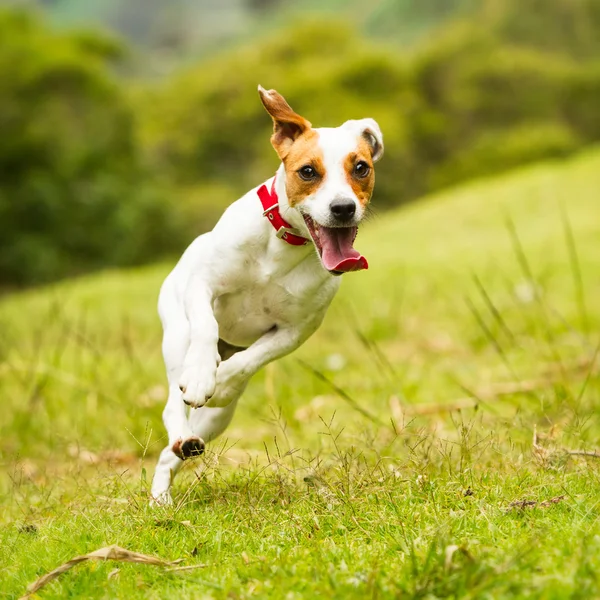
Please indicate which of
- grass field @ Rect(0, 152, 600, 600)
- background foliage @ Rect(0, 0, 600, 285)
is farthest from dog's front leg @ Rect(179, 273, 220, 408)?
background foliage @ Rect(0, 0, 600, 285)

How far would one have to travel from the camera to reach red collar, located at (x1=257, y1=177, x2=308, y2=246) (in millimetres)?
3676

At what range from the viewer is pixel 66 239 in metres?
24.2

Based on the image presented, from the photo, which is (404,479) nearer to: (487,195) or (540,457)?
(540,457)

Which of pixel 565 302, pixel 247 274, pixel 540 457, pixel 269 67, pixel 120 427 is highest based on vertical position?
pixel 269 67

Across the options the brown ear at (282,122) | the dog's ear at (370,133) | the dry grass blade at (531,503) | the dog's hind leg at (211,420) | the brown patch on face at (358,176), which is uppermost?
the brown ear at (282,122)

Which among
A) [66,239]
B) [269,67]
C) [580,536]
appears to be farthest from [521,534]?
[269,67]

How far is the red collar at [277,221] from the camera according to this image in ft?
12.1

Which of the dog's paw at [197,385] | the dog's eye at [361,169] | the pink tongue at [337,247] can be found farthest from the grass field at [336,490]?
the pink tongue at [337,247]

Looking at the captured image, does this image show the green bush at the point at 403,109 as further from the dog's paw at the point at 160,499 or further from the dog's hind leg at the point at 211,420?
the dog's paw at the point at 160,499

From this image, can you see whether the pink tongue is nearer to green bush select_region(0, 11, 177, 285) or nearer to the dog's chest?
the dog's chest

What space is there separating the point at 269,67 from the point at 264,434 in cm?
3124

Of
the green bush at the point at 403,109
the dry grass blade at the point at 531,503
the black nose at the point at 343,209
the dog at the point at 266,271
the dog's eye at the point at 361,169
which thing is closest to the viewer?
the dry grass blade at the point at 531,503

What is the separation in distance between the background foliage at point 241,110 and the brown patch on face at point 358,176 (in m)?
20.7

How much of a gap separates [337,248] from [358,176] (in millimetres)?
315
